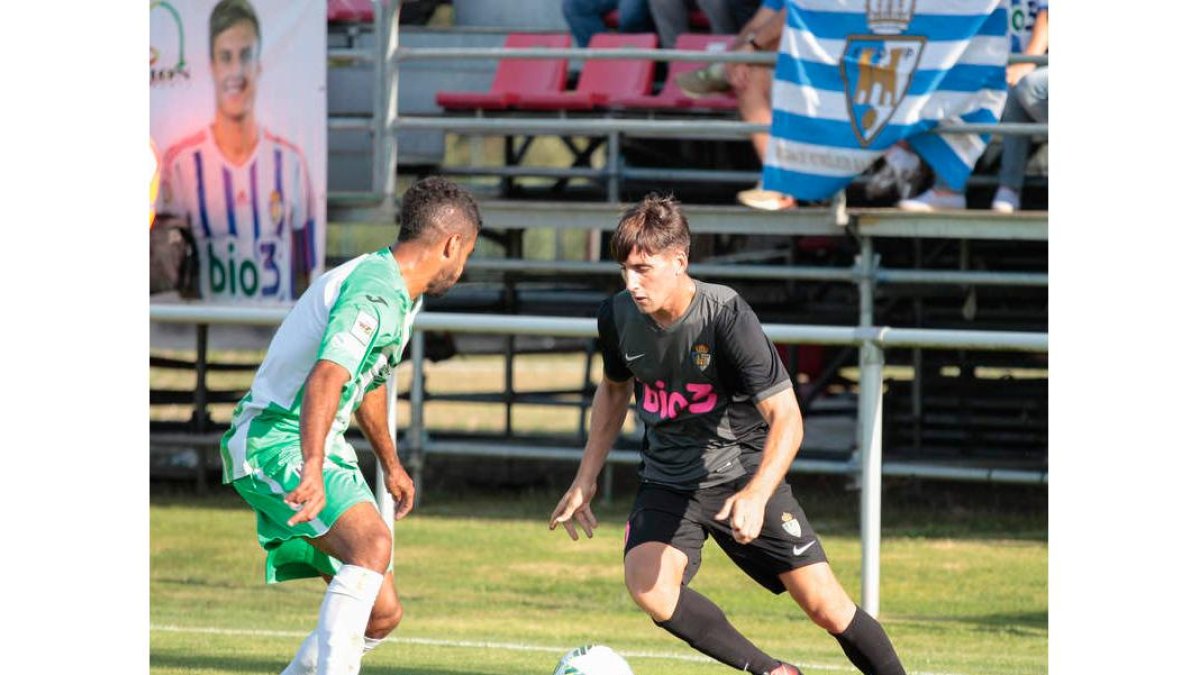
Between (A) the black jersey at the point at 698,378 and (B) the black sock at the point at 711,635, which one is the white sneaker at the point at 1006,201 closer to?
(A) the black jersey at the point at 698,378

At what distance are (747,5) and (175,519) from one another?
530 centimetres

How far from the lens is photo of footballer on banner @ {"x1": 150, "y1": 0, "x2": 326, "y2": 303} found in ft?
41.7

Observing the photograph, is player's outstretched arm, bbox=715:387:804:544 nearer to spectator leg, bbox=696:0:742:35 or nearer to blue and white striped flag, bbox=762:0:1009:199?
blue and white striped flag, bbox=762:0:1009:199

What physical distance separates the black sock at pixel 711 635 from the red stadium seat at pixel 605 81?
691cm

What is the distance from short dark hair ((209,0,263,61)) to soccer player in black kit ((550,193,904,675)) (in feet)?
22.5

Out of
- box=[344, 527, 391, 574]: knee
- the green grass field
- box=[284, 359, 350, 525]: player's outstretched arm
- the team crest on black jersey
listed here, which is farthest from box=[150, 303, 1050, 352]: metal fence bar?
box=[284, 359, 350, 525]: player's outstretched arm

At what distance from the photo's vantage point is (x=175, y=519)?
44.0 ft

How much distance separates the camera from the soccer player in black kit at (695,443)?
621cm

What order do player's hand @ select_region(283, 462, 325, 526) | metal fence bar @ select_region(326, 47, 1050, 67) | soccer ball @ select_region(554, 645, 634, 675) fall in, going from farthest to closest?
metal fence bar @ select_region(326, 47, 1050, 67) → soccer ball @ select_region(554, 645, 634, 675) → player's hand @ select_region(283, 462, 325, 526)

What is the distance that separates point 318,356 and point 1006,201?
6.76 metres

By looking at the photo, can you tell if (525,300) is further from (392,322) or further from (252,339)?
(392,322)

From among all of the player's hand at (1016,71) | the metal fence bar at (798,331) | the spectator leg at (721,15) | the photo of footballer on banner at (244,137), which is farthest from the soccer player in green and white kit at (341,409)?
the spectator leg at (721,15)
